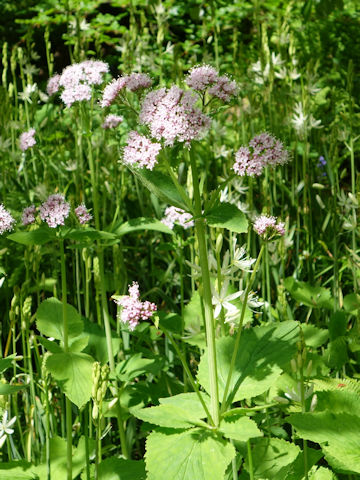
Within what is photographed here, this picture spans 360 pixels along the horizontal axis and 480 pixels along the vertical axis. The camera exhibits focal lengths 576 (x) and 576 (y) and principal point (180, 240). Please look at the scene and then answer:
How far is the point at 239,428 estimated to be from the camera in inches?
48.7

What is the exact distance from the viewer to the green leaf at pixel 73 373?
147 centimetres

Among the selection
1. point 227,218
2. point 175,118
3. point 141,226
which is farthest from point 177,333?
point 175,118

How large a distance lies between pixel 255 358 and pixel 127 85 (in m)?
0.74

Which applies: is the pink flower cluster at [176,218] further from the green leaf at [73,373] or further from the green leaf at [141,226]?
the green leaf at [73,373]

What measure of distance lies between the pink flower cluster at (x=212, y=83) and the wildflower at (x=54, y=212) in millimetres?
511

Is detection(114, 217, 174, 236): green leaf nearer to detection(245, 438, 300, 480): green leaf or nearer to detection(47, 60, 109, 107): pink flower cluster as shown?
detection(47, 60, 109, 107): pink flower cluster

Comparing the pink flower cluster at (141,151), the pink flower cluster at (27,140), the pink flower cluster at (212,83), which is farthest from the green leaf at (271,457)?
the pink flower cluster at (27,140)

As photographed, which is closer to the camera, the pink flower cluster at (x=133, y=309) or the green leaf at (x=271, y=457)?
the pink flower cluster at (x=133, y=309)

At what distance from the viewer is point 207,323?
1.29 metres

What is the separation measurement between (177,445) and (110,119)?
1.18m

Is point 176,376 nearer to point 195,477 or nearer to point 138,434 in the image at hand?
point 138,434

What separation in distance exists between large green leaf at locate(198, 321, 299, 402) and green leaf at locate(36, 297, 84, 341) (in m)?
0.45

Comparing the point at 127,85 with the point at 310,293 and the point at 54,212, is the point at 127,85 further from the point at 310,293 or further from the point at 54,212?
the point at 310,293

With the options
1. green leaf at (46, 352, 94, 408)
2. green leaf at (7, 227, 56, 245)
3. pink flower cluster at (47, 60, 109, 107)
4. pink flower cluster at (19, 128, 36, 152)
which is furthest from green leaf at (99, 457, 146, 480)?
pink flower cluster at (19, 128, 36, 152)
